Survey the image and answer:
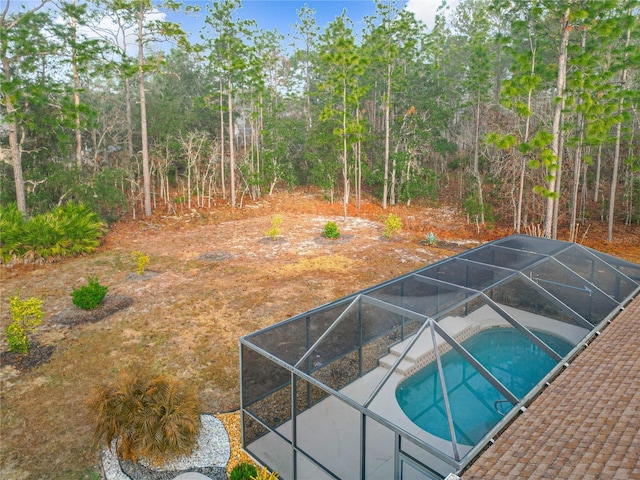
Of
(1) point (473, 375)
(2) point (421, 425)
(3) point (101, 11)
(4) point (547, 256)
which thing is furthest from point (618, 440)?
(3) point (101, 11)

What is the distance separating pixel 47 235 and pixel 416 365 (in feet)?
42.5

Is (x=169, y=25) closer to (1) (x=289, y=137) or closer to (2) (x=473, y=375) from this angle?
(1) (x=289, y=137)

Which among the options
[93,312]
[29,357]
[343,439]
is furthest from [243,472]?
[93,312]

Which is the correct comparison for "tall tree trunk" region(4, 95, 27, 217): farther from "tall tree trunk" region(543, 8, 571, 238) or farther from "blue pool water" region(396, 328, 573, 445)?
"tall tree trunk" region(543, 8, 571, 238)

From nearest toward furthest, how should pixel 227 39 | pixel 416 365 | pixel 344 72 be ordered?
1. pixel 416 365
2. pixel 344 72
3. pixel 227 39

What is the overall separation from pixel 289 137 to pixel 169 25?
857 centimetres

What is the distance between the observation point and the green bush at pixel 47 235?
13.0 metres

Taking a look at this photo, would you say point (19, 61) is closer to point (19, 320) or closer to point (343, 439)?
point (19, 320)

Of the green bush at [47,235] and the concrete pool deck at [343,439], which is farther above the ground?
the green bush at [47,235]

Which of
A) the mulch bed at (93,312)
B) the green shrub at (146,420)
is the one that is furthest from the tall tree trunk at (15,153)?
the green shrub at (146,420)

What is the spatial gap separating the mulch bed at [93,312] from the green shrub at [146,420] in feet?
15.2

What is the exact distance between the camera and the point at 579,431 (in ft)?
12.5

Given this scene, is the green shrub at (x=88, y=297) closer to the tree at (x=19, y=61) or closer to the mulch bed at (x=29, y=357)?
the mulch bed at (x=29, y=357)

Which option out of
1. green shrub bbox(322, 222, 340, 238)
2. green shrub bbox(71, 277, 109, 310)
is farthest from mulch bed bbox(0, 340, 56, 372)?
green shrub bbox(322, 222, 340, 238)
